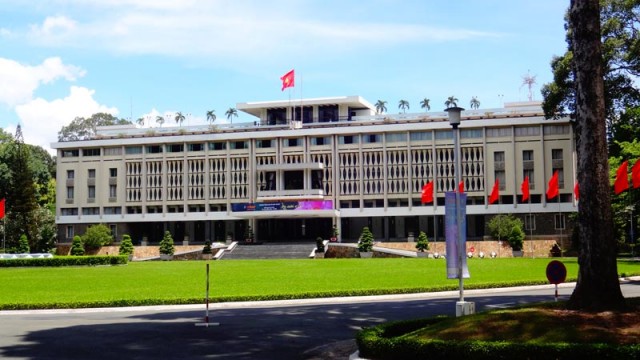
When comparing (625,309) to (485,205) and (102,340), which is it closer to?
(102,340)

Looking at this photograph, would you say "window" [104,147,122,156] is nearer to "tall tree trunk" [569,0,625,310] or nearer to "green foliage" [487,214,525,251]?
"green foliage" [487,214,525,251]

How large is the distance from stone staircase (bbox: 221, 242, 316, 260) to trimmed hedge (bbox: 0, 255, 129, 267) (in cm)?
1682

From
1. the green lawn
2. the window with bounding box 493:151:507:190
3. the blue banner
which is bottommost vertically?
the green lawn

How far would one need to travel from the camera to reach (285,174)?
87688 mm

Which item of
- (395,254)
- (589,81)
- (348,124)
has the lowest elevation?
(395,254)

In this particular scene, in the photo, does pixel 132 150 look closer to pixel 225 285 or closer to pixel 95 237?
pixel 95 237

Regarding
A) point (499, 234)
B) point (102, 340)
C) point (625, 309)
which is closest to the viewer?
point (625, 309)

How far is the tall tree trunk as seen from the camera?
1274cm

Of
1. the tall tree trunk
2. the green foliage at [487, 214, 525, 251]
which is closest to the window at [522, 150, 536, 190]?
the green foliage at [487, 214, 525, 251]

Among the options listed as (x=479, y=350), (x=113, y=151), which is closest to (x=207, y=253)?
(x=113, y=151)

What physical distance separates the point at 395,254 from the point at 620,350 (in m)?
56.7

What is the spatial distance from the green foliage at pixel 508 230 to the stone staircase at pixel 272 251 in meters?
19.2

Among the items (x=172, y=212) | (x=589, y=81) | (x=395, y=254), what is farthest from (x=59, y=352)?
(x=172, y=212)

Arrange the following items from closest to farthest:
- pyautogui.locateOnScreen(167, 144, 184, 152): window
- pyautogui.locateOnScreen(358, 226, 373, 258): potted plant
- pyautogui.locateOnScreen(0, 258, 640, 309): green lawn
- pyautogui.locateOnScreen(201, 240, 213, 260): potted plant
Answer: pyautogui.locateOnScreen(0, 258, 640, 309): green lawn < pyautogui.locateOnScreen(358, 226, 373, 258): potted plant < pyautogui.locateOnScreen(201, 240, 213, 260): potted plant < pyautogui.locateOnScreen(167, 144, 184, 152): window
